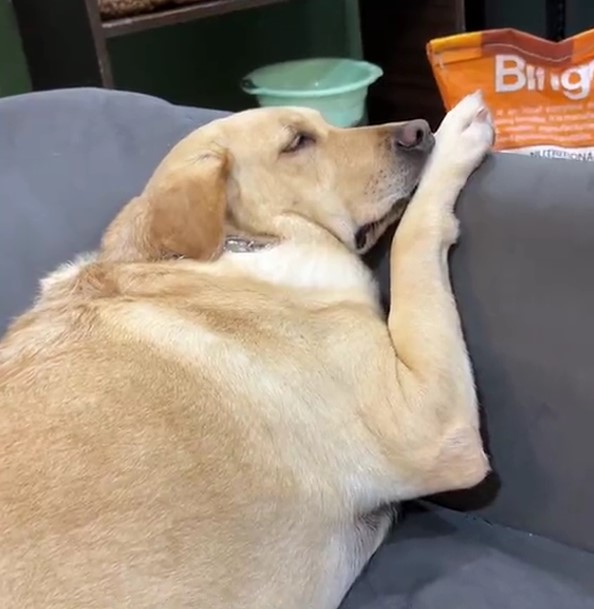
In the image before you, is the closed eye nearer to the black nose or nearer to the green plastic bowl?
the black nose

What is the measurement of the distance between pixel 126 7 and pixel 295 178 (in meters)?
0.90

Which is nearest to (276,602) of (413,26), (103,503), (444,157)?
(103,503)

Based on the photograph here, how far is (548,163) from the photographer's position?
1267mm

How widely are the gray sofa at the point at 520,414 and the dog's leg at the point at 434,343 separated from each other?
4cm

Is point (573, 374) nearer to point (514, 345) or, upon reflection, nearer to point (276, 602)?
point (514, 345)

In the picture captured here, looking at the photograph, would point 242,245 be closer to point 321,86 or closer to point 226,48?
point 321,86

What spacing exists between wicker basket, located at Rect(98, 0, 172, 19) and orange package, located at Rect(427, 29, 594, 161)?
799mm

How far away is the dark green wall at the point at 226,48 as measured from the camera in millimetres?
2734

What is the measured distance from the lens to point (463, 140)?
1.34 m

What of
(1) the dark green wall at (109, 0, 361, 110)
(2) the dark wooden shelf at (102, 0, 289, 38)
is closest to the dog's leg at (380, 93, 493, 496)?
(2) the dark wooden shelf at (102, 0, 289, 38)

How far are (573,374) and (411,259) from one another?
0.80ft

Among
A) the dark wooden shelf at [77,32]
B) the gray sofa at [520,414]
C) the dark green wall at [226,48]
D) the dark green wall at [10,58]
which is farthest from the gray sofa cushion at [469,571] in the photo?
the dark green wall at [226,48]

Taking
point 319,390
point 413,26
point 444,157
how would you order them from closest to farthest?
point 319,390 → point 444,157 → point 413,26

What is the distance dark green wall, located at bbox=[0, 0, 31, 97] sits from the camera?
2.42 metres
